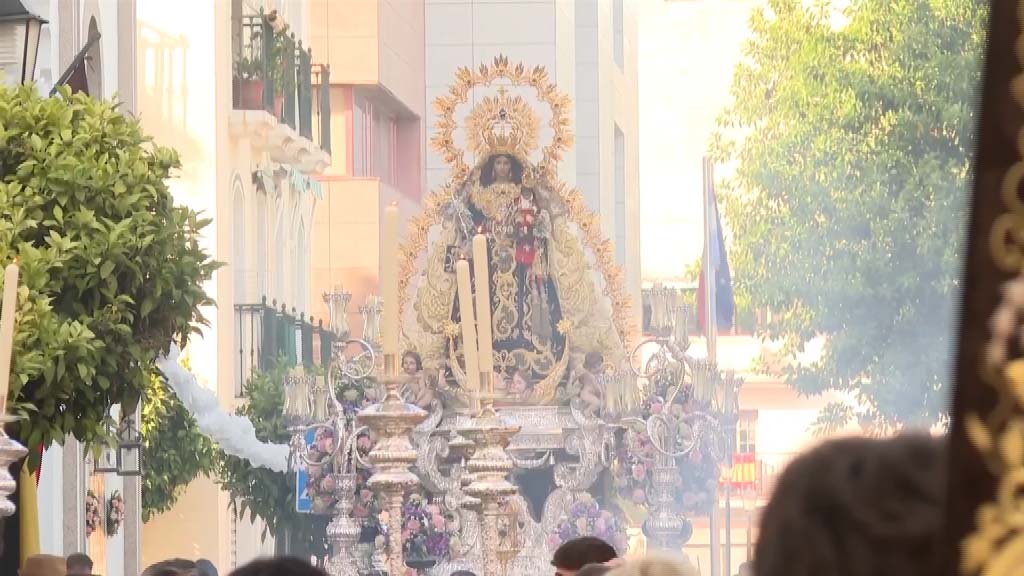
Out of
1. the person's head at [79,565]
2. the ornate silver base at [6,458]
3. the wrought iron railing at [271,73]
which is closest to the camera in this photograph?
the ornate silver base at [6,458]

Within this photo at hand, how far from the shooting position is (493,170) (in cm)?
1766

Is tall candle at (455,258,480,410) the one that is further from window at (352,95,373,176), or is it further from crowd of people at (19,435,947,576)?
window at (352,95,373,176)

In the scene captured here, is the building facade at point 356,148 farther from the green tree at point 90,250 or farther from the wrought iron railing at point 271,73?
the green tree at point 90,250

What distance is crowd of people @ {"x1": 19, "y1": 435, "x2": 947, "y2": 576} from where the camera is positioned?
1.33 meters

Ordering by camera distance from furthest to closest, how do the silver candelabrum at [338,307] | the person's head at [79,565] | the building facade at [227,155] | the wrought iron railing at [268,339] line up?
the wrought iron railing at [268,339] → the building facade at [227,155] → the silver candelabrum at [338,307] → the person's head at [79,565]

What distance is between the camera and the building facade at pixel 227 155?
29.7 meters

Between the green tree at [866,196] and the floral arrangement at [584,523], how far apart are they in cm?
1319

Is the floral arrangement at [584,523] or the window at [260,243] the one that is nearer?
the floral arrangement at [584,523]

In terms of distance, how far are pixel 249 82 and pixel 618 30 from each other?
15000mm

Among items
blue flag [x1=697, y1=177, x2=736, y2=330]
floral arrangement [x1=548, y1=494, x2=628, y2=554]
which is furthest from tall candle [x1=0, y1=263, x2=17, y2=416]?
blue flag [x1=697, y1=177, x2=736, y2=330]

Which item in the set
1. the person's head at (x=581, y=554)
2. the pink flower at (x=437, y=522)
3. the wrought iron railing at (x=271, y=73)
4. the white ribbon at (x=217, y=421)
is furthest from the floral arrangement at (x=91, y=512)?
the person's head at (x=581, y=554)

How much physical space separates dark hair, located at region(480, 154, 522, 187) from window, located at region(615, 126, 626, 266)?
24.7 metres

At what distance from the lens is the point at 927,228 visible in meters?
30.2

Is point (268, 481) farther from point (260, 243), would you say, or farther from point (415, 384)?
point (415, 384)
